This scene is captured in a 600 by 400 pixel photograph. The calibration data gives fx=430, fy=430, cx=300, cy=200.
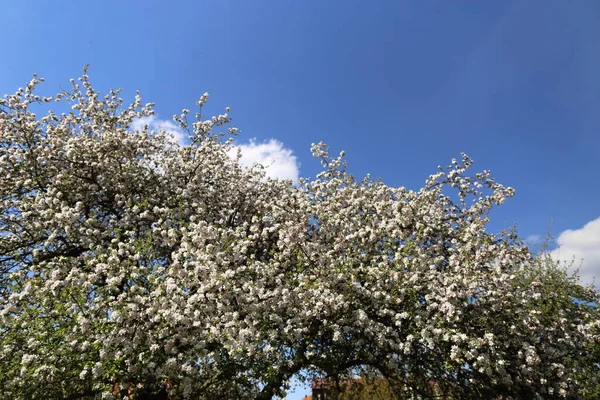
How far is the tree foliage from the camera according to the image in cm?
971

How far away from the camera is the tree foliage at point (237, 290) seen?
9.71 metres

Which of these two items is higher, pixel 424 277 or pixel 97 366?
pixel 424 277

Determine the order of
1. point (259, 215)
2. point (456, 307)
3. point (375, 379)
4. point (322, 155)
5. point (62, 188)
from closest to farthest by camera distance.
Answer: point (456, 307) < point (375, 379) < point (62, 188) < point (259, 215) < point (322, 155)

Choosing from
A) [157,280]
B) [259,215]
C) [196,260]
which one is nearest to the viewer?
[157,280]

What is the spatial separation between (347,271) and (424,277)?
216 centimetres

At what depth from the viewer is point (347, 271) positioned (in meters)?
11.7

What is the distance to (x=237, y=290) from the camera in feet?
33.5

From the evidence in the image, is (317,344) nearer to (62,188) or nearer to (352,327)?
(352,327)

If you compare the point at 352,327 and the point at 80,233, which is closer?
the point at 352,327

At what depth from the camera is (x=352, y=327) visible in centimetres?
1160

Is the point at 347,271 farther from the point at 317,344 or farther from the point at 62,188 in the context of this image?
the point at 62,188

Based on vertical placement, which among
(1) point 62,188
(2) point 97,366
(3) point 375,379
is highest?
(1) point 62,188

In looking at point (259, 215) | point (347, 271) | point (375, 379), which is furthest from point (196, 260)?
point (375, 379)

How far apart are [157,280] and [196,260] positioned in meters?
1.07
